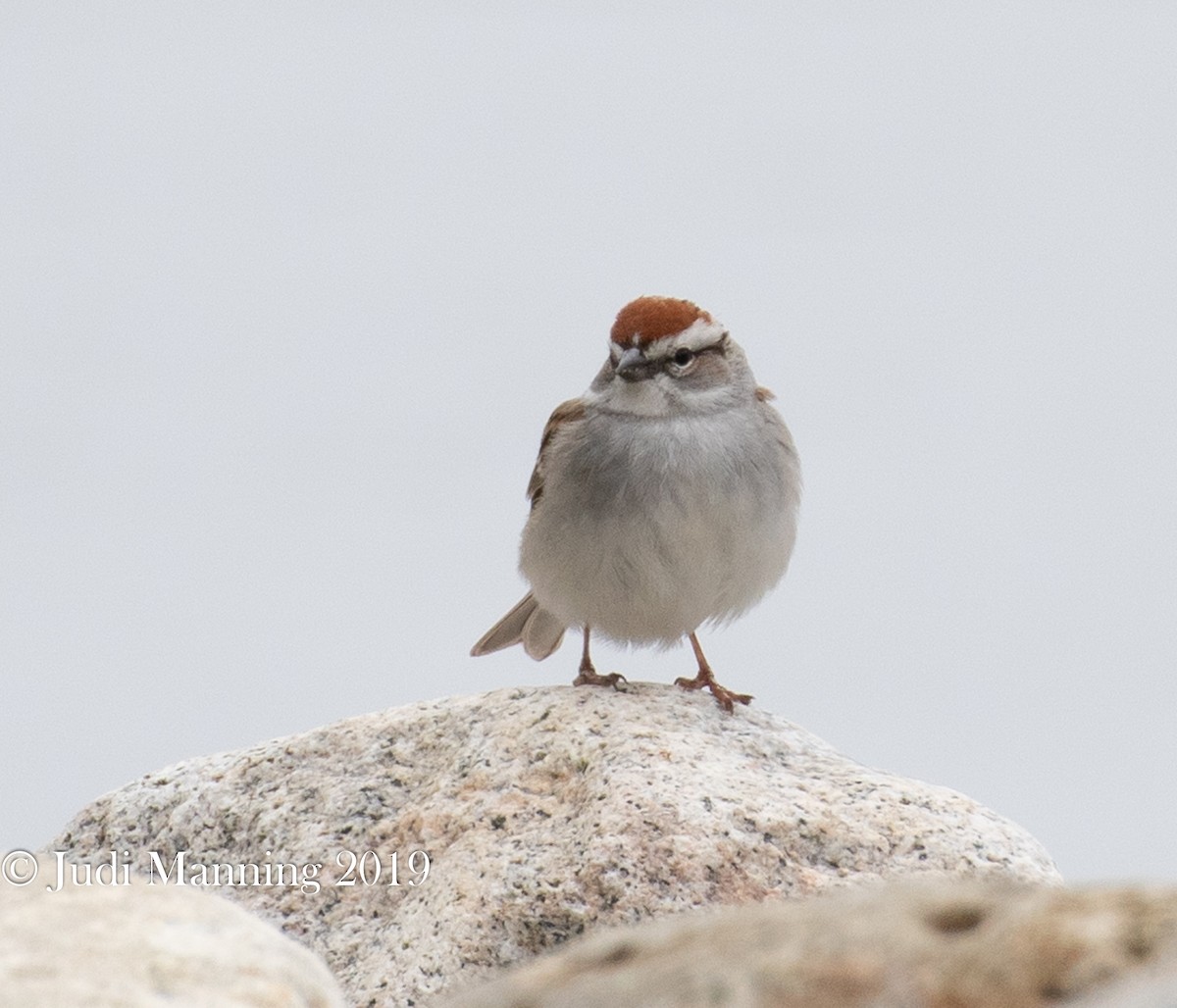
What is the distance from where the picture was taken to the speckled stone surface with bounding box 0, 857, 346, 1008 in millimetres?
3342

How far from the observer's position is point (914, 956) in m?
2.46

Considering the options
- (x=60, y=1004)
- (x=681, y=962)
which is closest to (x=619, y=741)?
(x=60, y=1004)

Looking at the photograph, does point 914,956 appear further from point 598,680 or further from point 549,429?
point 549,429

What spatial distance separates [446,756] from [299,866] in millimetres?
642

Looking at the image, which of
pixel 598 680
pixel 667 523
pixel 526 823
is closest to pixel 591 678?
pixel 598 680

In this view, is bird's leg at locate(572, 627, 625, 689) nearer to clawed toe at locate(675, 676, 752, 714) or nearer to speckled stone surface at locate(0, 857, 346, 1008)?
clawed toe at locate(675, 676, 752, 714)

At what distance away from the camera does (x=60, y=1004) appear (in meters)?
3.28

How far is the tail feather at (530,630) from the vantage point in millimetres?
8055

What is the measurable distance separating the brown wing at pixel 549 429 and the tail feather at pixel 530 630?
84 cm

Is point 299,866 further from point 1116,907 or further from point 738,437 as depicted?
point 1116,907

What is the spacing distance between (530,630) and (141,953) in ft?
15.3

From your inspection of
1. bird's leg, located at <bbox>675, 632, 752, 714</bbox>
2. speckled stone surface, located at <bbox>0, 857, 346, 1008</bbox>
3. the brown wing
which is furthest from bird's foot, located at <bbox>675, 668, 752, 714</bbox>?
speckled stone surface, located at <bbox>0, 857, 346, 1008</bbox>

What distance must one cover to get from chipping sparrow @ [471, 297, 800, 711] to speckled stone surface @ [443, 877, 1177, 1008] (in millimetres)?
3752

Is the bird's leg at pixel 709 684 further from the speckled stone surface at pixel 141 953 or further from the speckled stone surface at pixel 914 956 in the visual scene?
the speckled stone surface at pixel 914 956
